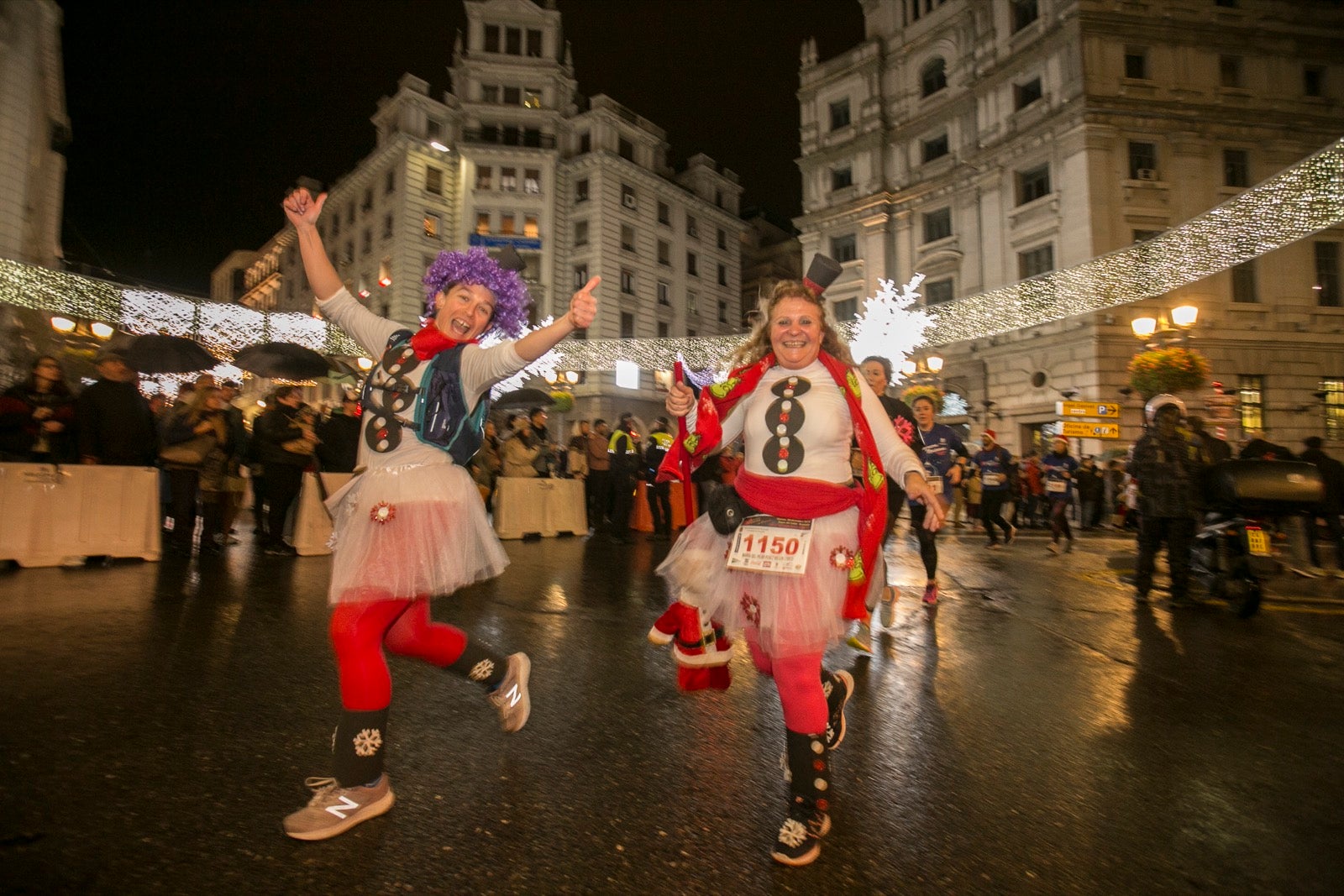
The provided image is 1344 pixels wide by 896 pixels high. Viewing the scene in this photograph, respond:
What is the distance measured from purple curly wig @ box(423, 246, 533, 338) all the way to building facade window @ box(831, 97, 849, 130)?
35642 millimetres

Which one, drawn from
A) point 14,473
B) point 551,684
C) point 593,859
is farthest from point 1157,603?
point 14,473

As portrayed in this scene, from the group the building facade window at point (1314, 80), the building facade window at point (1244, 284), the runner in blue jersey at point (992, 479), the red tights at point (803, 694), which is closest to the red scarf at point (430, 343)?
the red tights at point (803, 694)

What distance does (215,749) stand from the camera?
9.52 feet

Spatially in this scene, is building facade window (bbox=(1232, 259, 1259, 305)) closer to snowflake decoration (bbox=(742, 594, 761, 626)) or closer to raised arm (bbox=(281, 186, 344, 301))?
snowflake decoration (bbox=(742, 594, 761, 626))

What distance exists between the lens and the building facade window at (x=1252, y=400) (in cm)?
2397

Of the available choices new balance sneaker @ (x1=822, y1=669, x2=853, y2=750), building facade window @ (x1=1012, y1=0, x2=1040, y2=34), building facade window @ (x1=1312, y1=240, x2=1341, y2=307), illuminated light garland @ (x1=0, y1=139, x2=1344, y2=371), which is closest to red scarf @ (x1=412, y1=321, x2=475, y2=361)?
new balance sneaker @ (x1=822, y1=669, x2=853, y2=750)

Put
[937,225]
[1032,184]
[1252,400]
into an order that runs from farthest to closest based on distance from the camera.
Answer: [937,225] < [1032,184] < [1252,400]

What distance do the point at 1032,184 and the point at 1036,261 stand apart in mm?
3259

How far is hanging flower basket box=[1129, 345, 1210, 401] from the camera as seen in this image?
15828mm

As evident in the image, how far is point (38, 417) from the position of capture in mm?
7730

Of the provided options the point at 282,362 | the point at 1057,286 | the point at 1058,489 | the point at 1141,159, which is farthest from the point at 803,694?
the point at 1141,159

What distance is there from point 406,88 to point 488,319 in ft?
140

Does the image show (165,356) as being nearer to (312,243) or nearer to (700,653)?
(312,243)

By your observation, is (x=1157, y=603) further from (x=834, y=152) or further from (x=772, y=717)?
(x=834, y=152)
